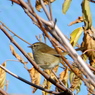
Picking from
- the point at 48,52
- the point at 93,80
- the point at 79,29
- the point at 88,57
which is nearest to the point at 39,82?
the point at 88,57

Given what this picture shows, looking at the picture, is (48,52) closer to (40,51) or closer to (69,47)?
(40,51)

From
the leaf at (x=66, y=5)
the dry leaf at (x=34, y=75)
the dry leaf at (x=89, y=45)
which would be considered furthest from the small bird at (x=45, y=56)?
the leaf at (x=66, y=5)

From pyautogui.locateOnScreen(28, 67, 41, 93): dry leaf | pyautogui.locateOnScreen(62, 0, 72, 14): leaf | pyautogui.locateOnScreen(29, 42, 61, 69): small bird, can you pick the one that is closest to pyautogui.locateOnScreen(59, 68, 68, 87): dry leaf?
pyautogui.locateOnScreen(28, 67, 41, 93): dry leaf

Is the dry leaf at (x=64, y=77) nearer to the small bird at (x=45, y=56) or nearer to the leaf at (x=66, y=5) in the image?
the small bird at (x=45, y=56)

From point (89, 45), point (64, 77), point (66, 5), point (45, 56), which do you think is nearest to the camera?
point (66, 5)

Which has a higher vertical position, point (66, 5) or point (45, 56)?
point (66, 5)

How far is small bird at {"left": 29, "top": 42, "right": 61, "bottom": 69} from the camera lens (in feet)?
10.3

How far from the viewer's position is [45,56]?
352 cm

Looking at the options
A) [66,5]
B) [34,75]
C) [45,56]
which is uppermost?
[66,5]

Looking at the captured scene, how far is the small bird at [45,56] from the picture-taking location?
314 cm

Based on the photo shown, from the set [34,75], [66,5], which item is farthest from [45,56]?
[66,5]

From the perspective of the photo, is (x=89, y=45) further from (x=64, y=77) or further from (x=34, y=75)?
(x=34, y=75)

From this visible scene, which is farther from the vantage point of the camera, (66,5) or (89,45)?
(89,45)

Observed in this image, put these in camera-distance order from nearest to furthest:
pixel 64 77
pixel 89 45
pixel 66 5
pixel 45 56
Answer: pixel 66 5 → pixel 89 45 → pixel 64 77 → pixel 45 56
